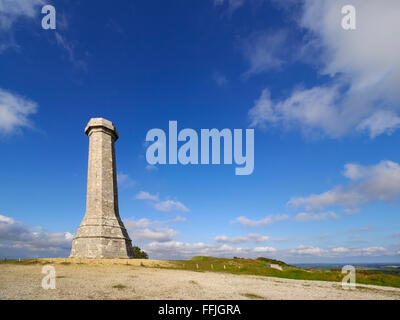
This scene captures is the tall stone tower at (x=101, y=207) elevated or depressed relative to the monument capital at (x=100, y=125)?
depressed

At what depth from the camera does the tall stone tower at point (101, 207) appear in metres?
28.4

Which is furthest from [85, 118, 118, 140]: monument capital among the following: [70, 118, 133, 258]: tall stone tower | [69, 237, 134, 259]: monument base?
[69, 237, 134, 259]: monument base

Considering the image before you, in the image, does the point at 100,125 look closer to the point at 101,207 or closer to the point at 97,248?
the point at 101,207

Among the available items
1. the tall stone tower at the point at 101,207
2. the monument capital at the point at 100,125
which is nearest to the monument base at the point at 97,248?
the tall stone tower at the point at 101,207

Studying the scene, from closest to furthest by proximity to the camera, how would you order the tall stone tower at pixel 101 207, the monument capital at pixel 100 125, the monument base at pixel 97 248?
the monument base at pixel 97 248 < the tall stone tower at pixel 101 207 < the monument capital at pixel 100 125

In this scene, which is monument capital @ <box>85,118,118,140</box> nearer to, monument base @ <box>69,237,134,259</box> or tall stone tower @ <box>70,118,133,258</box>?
tall stone tower @ <box>70,118,133,258</box>

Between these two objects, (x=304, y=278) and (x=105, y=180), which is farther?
(x=105, y=180)

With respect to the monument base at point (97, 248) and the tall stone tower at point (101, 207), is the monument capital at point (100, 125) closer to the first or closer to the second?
the tall stone tower at point (101, 207)
